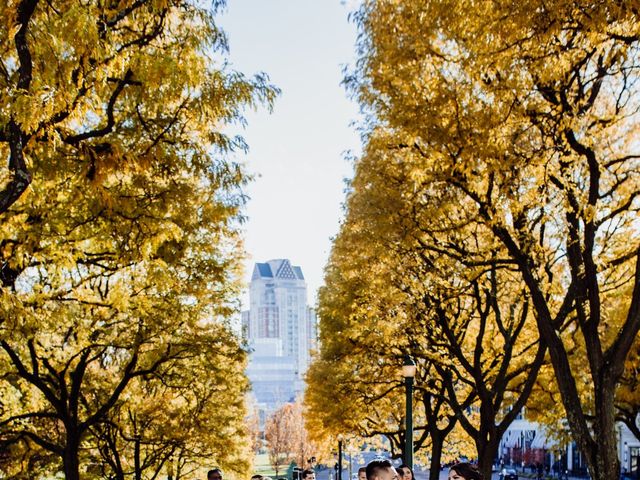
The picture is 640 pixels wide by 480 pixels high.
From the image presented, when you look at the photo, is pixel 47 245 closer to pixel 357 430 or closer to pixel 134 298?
pixel 134 298

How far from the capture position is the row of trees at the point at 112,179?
22.9 ft

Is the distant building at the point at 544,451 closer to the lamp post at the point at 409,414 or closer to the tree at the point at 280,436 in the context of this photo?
the tree at the point at 280,436

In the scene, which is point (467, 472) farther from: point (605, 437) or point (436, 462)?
point (436, 462)

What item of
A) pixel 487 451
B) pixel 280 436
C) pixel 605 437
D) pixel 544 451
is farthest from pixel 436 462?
pixel 280 436

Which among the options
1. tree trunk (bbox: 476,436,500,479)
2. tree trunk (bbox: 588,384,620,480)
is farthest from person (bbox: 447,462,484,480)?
tree trunk (bbox: 476,436,500,479)

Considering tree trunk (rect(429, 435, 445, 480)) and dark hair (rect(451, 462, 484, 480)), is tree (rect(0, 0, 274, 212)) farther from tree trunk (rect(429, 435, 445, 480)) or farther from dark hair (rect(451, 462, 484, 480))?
tree trunk (rect(429, 435, 445, 480))

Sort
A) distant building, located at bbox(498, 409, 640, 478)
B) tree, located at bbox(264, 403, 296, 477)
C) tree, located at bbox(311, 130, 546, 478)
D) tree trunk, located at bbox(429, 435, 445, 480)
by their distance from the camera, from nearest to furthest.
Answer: tree, located at bbox(311, 130, 546, 478)
tree trunk, located at bbox(429, 435, 445, 480)
distant building, located at bbox(498, 409, 640, 478)
tree, located at bbox(264, 403, 296, 477)

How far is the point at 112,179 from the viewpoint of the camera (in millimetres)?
10133

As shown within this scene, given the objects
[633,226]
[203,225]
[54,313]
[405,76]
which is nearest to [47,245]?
[54,313]

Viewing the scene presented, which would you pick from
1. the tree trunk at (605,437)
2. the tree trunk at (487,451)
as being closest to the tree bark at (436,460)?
the tree trunk at (487,451)

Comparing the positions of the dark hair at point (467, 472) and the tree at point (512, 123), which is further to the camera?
the tree at point (512, 123)

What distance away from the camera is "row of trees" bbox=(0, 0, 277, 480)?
698cm

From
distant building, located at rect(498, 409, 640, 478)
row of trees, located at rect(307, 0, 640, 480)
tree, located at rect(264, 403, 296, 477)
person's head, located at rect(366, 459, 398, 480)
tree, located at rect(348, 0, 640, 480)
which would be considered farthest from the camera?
tree, located at rect(264, 403, 296, 477)

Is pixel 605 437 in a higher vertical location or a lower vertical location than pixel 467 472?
lower
